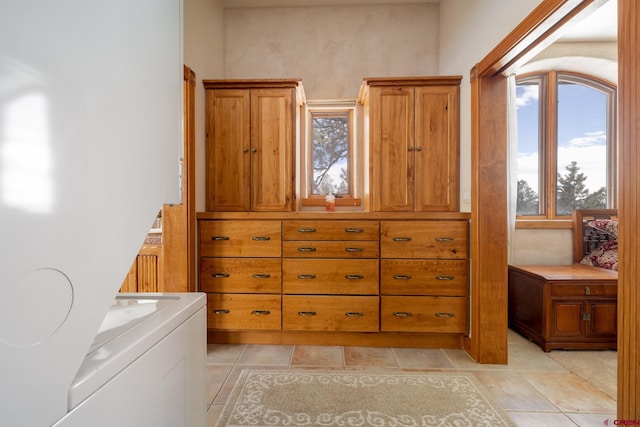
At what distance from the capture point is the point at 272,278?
2.49m

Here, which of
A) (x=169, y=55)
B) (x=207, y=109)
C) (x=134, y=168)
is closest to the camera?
(x=134, y=168)

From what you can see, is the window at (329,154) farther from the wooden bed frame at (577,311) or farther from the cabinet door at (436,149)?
the wooden bed frame at (577,311)

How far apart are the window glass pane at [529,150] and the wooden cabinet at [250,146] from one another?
2.49 meters

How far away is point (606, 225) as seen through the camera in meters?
2.93

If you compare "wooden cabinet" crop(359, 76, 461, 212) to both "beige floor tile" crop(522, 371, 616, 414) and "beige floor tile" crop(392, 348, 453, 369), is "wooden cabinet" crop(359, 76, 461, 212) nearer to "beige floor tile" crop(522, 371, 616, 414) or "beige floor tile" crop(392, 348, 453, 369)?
"beige floor tile" crop(392, 348, 453, 369)

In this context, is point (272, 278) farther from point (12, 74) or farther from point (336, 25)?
point (336, 25)

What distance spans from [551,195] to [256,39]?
344 cm

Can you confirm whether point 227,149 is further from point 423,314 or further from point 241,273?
point 423,314

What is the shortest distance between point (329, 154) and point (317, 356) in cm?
191

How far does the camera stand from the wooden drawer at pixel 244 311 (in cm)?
248

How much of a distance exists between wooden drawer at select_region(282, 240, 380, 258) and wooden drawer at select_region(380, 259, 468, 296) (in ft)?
0.50

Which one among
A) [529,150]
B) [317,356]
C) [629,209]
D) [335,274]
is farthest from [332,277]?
[529,150]

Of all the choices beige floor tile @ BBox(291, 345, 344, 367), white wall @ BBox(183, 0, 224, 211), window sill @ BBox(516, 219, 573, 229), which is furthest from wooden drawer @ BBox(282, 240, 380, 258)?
window sill @ BBox(516, 219, 573, 229)

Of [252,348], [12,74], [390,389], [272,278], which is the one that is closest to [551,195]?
[390,389]
